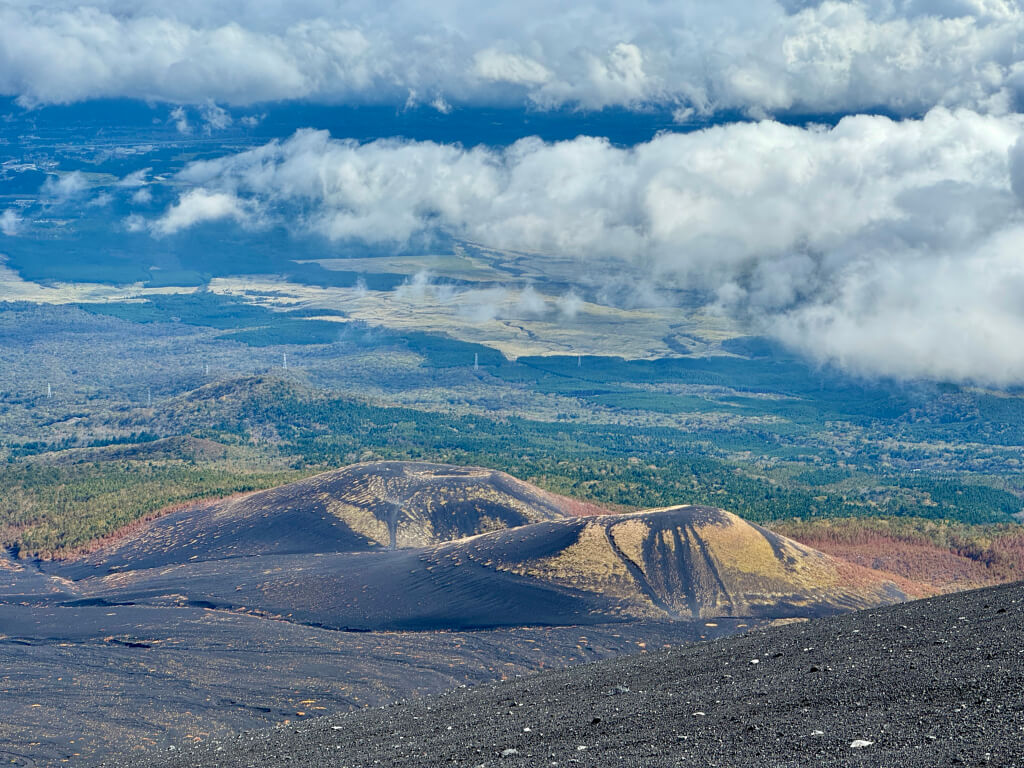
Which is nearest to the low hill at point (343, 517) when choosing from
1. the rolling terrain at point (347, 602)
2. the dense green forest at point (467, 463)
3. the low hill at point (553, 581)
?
the rolling terrain at point (347, 602)

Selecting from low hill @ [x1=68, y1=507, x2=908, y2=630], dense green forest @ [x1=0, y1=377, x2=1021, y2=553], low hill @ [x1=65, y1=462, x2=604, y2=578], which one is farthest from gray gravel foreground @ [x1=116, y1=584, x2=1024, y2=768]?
dense green forest @ [x1=0, y1=377, x2=1021, y2=553]

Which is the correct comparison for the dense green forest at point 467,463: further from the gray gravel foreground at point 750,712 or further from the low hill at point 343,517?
the gray gravel foreground at point 750,712

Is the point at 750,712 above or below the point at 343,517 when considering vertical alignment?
above

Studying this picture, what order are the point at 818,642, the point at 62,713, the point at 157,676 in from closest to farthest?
the point at 818,642 → the point at 62,713 → the point at 157,676

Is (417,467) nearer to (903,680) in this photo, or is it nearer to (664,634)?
(664,634)

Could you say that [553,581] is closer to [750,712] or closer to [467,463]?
[750,712]

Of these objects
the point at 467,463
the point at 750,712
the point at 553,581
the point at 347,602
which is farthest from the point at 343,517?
the point at 750,712

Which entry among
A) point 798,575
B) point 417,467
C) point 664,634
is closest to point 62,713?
point 664,634
